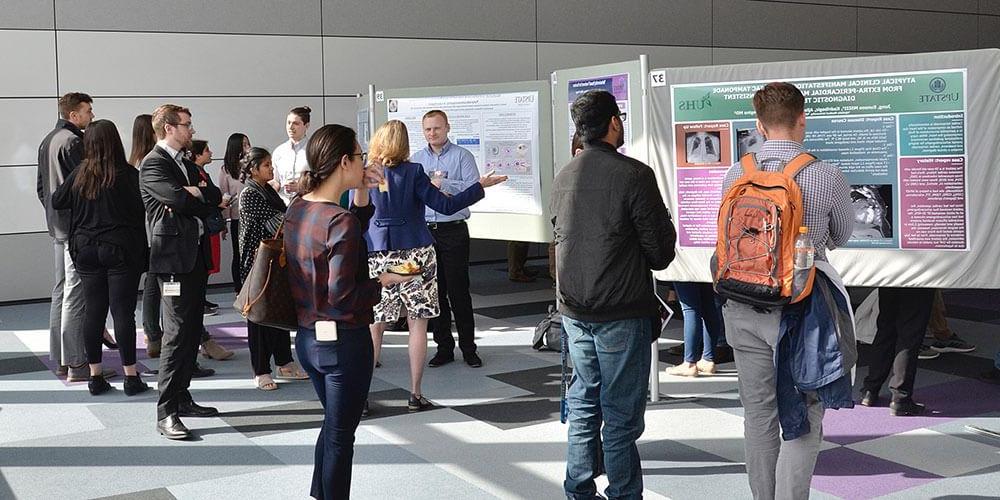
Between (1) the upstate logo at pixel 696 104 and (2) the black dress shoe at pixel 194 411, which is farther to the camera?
(2) the black dress shoe at pixel 194 411

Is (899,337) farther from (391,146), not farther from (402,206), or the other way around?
(391,146)

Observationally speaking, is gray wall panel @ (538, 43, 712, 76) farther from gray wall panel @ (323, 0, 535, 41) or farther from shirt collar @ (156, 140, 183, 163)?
shirt collar @ (156, 140, 183, 163)

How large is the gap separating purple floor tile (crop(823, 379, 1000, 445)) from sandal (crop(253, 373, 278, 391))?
311 cm

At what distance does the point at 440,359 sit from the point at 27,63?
5.39 meters

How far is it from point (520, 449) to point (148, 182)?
2.24 m

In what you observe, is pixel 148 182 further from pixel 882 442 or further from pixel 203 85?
pixel 203 85

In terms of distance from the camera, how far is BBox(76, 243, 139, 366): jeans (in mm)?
5781

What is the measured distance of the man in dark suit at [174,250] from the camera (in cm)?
499

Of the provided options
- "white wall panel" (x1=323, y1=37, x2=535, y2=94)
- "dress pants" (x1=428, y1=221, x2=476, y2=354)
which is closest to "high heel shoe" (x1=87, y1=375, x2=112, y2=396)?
"dress pants" (x1=428, y1=221, x2=476, y2=354)

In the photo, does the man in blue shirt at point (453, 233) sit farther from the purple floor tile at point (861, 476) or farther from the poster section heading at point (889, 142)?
the purple floor tile at point (861, 476)

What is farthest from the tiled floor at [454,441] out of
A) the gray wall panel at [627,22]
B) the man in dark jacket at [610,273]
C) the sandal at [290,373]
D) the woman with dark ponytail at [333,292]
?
the gray wall panel at [627,22]

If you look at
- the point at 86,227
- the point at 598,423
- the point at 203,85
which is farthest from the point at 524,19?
the point at 598,423

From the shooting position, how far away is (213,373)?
6.55 meters

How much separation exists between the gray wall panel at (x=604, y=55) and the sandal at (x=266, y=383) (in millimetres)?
6738
